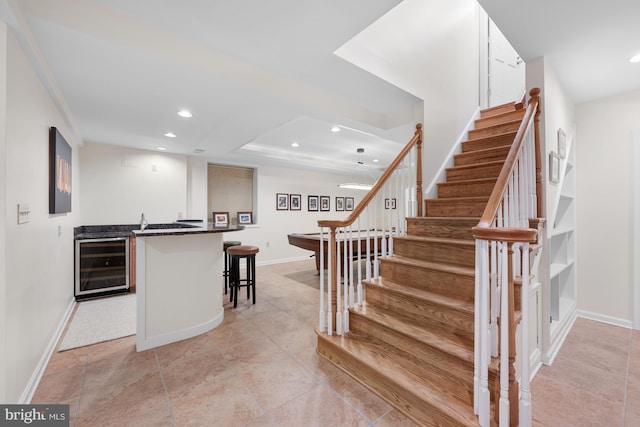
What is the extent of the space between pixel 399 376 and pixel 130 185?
500 cm

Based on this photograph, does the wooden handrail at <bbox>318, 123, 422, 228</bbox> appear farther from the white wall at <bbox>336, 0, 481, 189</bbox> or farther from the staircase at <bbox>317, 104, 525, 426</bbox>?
the staircase at <bbox>317, 104, 525, 426</bbox>

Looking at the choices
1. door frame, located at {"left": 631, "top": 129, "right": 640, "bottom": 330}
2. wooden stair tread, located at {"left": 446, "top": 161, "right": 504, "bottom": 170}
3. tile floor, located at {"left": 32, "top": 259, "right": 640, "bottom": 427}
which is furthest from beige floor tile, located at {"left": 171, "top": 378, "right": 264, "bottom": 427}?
door frame, located at {"left": 631, "top": 129, "right": 640, "bottom": 330}

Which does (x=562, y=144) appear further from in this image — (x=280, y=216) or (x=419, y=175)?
(x=280, y=216)

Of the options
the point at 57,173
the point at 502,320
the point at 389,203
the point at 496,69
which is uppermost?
the point at 496,69

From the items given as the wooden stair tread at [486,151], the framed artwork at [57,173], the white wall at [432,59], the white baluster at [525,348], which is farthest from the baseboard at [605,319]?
the framed artwork at [57,173]

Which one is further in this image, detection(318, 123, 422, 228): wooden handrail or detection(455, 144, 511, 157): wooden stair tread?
detection(455, 144, 511, 157): wooden stair tread

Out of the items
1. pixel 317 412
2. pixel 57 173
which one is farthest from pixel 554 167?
pixel 57 173

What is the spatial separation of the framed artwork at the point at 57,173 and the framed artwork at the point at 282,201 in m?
4.11

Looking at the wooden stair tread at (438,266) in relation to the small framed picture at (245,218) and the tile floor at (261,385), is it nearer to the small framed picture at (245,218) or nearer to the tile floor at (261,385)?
the tile floor at (261,385)

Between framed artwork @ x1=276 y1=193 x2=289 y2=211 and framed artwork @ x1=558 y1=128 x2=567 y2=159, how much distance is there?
208 inches

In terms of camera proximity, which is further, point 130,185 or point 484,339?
point 130,185

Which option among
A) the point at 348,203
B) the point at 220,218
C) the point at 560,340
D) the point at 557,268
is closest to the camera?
the point at 560,340

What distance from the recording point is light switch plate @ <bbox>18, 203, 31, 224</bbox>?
1.66 m

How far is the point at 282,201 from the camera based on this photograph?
6.70 meters
